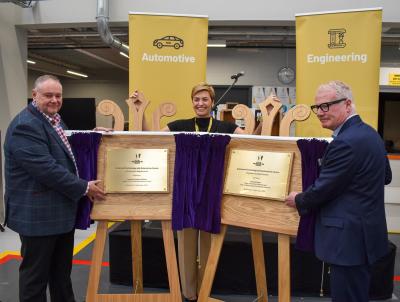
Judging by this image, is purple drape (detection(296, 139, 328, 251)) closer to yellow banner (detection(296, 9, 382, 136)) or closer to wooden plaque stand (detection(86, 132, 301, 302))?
wooden plaque stand (detection(86, 132, 301, 302))

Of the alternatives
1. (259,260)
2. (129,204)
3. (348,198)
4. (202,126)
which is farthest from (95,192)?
(348,198)

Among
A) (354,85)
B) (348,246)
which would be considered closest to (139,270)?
(348,246)

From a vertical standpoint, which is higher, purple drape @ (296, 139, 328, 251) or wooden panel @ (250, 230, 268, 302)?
purple drape @ (296, 139, 328, 251)

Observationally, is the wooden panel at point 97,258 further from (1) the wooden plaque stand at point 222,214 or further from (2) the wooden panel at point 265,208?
(2) the wooden panel at point 265,208

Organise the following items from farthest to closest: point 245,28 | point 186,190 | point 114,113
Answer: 1. point 245,28
2. point 114,113
3. point 186,190

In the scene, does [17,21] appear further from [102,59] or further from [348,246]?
[102,59]

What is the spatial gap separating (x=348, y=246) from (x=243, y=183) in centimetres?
57

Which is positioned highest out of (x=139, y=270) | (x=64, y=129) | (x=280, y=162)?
(x=64, y=129)

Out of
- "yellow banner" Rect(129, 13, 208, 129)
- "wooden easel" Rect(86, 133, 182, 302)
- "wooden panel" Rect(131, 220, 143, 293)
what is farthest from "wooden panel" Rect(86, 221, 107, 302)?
"yellow banner" Rect(129, 13, 208, 129)

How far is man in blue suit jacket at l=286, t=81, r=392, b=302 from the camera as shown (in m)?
1.56

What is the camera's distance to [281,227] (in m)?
1.88

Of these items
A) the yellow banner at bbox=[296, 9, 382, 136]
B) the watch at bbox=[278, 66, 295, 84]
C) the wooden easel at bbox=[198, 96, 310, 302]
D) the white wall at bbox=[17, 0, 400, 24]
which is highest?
the white wall at bbox=[17, 0, 400, 24]

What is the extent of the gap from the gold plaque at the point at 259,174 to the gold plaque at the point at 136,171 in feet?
1.17

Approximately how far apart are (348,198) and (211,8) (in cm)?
331
